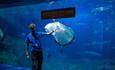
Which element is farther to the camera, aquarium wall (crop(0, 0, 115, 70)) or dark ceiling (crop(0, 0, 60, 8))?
dark ceiling (crop(0, 0, 60, 8))

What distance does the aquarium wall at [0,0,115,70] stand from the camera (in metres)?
6.83

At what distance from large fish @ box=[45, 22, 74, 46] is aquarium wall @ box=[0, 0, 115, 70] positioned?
0.34 feet

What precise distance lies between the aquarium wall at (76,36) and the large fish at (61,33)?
0.34ft

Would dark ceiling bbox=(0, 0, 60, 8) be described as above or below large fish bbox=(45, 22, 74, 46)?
above

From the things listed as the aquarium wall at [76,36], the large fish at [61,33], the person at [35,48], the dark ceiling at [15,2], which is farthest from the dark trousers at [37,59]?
Result: the dark ceiling at [15,2]

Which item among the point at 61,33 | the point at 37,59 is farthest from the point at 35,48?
the point at 61,33

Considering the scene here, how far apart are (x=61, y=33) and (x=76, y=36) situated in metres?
0.47

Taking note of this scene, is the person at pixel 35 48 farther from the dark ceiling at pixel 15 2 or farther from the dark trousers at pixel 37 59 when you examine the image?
the dark ceiling at pixel 15 2

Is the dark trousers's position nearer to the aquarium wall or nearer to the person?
the person

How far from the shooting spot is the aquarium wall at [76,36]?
269 inches

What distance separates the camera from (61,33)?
7617 mm

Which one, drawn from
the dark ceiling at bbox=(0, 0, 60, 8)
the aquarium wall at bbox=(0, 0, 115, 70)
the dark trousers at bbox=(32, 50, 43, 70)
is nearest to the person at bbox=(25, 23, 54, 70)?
the dark trousers at bbox=(32, 50, 43, 70)

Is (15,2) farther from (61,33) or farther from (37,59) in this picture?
(37,59)

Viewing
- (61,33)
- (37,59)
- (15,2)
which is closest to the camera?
(37,59)
